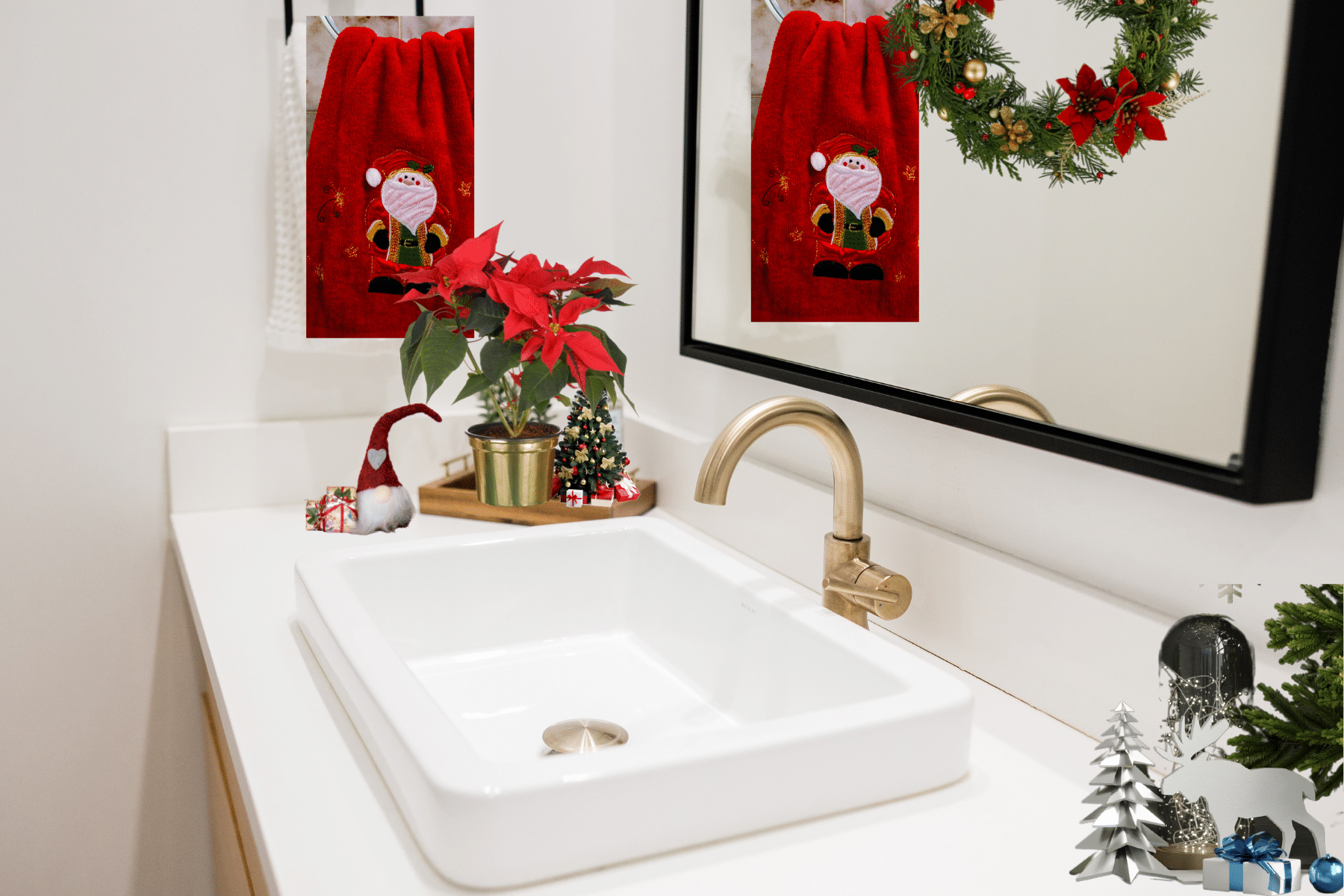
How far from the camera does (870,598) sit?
943 millimetres

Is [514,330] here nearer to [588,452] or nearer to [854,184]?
[588,452]

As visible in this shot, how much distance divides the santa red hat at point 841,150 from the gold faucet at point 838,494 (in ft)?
0.88

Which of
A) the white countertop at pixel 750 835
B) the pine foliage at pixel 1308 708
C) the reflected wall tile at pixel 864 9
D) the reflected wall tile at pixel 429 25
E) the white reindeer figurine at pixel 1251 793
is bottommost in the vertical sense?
the white countertop at pixel 750 835

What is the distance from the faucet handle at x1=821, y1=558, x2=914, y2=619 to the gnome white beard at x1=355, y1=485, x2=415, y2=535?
64 cm

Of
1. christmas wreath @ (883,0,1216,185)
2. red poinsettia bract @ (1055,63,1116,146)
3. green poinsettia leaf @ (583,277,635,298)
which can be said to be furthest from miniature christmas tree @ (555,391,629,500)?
red poinsettia bract @ (1055,63,1116,146)

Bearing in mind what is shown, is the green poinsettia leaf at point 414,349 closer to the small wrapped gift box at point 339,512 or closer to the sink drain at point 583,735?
the small wrapped gift box at point 339,512

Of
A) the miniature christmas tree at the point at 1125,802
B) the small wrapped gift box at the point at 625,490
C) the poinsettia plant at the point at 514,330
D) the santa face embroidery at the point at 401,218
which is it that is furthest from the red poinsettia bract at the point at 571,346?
the miniature christmas tree at the point at 1125,802

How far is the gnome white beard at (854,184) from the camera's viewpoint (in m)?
1.04

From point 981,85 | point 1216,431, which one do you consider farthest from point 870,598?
point 981,85

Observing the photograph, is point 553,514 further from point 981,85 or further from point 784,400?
point 981,85

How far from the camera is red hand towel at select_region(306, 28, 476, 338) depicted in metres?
1.43

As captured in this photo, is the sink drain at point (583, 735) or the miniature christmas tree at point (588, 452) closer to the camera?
the sink drain at point (583, 735)

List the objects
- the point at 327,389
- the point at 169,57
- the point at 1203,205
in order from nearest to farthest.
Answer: the point at 1203,205 < the point at 169,57 < the point at 327,389

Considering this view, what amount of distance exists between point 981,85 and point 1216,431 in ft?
1.19
